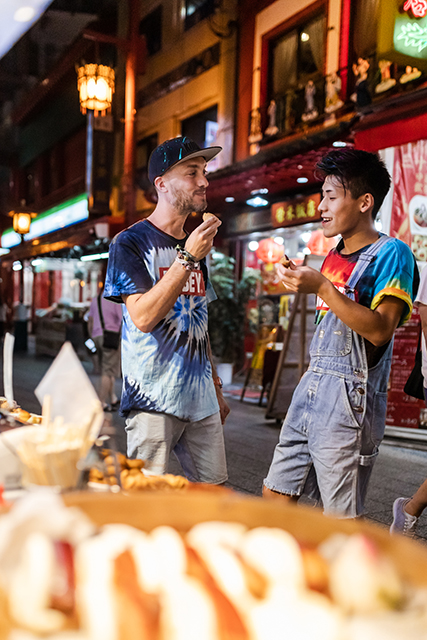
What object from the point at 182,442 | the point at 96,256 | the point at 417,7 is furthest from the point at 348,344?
the point at 96,256

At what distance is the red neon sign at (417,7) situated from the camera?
20.1ft

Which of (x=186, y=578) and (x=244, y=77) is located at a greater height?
(x=244, y=77)

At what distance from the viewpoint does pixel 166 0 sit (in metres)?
14.6

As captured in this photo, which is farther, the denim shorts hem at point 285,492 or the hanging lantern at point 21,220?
the hanging lantern at point 21,220

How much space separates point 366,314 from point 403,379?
4.97 metres

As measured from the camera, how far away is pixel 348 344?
2.18 meters

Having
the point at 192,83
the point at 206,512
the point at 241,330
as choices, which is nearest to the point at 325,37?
the point at 192,83

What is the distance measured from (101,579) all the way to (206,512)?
9.4 inches

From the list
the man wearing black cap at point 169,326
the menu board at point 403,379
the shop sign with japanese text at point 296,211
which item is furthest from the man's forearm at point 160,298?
the shop sign with japanese text at point 296,211

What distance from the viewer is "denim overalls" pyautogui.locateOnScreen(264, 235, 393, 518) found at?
2.15m

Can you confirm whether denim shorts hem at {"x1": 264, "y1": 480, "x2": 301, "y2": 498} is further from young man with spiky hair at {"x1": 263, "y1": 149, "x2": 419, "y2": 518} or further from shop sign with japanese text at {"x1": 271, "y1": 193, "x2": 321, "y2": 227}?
shop sign with japanese text at {"x1": 271, "y1": 193, "x2": 321, "y2": 227}

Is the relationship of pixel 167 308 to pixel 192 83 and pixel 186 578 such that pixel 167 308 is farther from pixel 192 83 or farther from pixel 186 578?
pixel 192 83

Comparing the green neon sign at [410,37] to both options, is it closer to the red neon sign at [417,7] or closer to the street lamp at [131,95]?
the red neon sign at [417,7]

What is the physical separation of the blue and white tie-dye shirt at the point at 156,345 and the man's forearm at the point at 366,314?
1.93 feet
